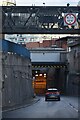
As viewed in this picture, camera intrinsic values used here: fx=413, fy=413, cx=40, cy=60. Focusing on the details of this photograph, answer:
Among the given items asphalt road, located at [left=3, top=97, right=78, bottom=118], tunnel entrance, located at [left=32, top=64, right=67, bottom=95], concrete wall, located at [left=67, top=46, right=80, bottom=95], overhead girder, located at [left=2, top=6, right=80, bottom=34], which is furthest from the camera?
tunnel entrance, located at [left=32, top=64, right=67, bottom=95]

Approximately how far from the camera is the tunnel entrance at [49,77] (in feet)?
311

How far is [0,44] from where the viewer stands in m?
32.6

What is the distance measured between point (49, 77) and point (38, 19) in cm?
7008

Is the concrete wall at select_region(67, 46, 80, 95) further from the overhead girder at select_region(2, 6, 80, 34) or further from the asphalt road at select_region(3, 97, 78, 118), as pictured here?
the asphalt road at select_region(3, 97, 78, 118)

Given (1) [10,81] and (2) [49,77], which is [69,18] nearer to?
(1) [10,81]

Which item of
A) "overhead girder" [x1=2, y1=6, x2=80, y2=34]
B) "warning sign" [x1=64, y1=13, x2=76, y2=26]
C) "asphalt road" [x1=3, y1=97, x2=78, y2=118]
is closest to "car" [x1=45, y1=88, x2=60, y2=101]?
"asphalt road" [x1=3, y1=97, x2=78, y2=118]

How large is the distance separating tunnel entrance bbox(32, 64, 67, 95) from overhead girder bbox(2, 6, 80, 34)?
59.1m

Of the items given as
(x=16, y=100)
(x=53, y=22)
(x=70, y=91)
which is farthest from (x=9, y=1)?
(x=53, y=22)

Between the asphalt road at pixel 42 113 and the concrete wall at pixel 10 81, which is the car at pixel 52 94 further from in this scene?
the asphalt road at pixel 42 113

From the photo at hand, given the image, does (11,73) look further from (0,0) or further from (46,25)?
(0,0)

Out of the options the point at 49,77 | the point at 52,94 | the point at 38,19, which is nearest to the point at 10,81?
the point at 38,19

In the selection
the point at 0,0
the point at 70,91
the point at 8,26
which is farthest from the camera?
the point at 70,91

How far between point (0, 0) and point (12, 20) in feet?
110

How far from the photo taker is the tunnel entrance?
311 feet
